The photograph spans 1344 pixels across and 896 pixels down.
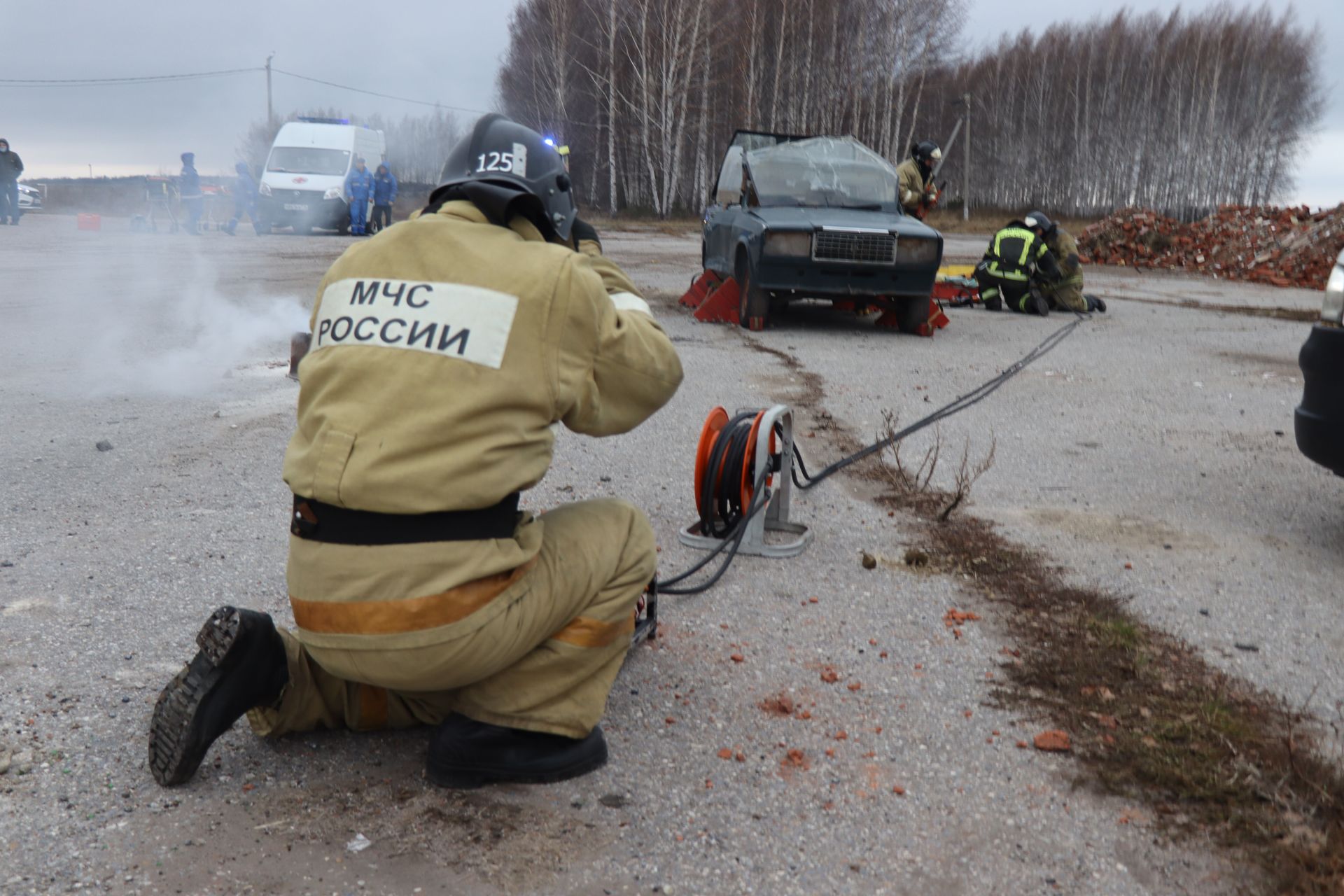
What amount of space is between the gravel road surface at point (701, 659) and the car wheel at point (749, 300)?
2958 mm

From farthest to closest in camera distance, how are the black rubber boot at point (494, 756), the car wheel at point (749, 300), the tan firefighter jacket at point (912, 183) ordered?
the tan firefighter jacket at point (912, 183) → the car wheel at point (749, 300) → the black rubber boot at point (494, 756)

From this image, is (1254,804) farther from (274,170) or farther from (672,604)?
(274,170)

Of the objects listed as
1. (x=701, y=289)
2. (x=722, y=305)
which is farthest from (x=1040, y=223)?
(x=722, y=305)

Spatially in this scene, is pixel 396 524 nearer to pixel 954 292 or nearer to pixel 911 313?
pixel 911 313

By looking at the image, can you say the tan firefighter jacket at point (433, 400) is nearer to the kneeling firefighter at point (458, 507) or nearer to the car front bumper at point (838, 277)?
the kneeling firefighter at point (458, 507)

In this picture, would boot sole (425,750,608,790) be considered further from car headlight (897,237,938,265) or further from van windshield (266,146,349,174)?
van windshield (266,146,349,174)

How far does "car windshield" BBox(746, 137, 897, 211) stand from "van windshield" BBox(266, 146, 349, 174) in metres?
17.3

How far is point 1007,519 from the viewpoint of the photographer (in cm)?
547

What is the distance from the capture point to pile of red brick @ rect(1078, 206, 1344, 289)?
21797 millimetres

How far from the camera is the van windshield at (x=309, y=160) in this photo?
27.5m

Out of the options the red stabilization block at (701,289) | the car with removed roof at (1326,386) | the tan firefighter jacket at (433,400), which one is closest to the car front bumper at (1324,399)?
the car with removed roof at (1326,386)

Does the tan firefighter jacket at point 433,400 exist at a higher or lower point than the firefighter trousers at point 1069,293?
higher

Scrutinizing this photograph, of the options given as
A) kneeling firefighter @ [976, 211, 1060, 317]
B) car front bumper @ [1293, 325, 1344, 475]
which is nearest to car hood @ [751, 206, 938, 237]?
kneeling firefighter @ [976, 211, 1060, 317]

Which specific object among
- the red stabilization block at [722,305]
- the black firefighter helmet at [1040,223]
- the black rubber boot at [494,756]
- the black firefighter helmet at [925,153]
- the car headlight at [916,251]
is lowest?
the red stabilization block at [722,305]
